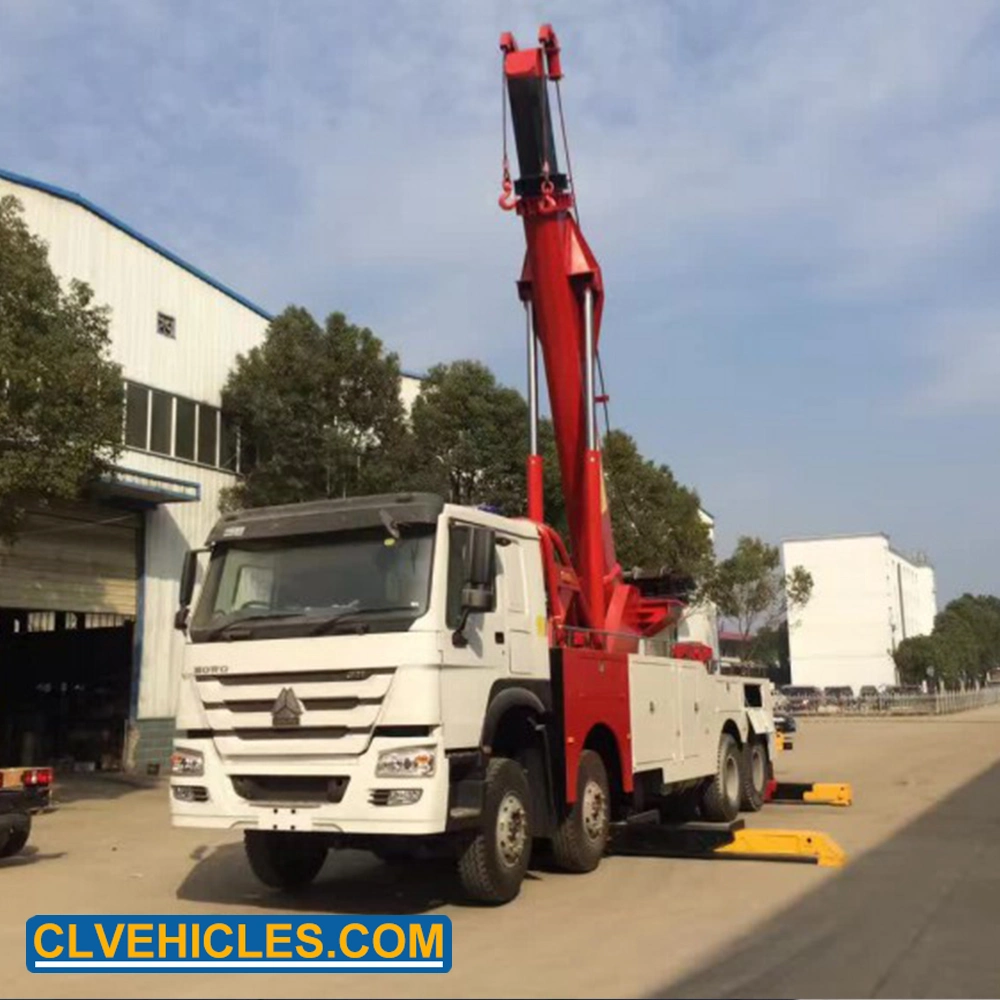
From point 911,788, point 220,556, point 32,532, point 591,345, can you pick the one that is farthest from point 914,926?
point 32,532

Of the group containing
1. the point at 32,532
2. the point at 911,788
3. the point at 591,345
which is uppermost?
the point at 591,345

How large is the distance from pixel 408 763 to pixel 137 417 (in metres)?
14.5

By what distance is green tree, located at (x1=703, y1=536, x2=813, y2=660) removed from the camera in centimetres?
3791

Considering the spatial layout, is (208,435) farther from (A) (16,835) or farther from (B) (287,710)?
(B) (287,710)

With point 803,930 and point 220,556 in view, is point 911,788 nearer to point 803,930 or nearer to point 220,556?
point 803,930

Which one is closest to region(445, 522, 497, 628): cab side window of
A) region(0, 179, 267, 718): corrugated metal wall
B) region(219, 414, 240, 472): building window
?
region(0, 179, 267, 718): corrugated metal wall

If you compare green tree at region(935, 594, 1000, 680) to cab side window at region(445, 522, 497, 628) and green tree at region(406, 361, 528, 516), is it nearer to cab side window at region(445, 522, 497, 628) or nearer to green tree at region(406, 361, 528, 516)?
green tree at region(406, 361, 528, 516)

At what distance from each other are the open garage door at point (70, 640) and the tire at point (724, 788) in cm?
1090

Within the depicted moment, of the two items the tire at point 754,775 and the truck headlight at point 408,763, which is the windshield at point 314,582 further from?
the tire at point 754,775

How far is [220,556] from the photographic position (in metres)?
8.09

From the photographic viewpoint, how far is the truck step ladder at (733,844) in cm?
936

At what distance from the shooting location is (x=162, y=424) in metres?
20.4

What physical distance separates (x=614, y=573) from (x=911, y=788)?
727cm

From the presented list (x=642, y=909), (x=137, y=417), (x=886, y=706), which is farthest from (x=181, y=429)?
(x=886, y=706)
